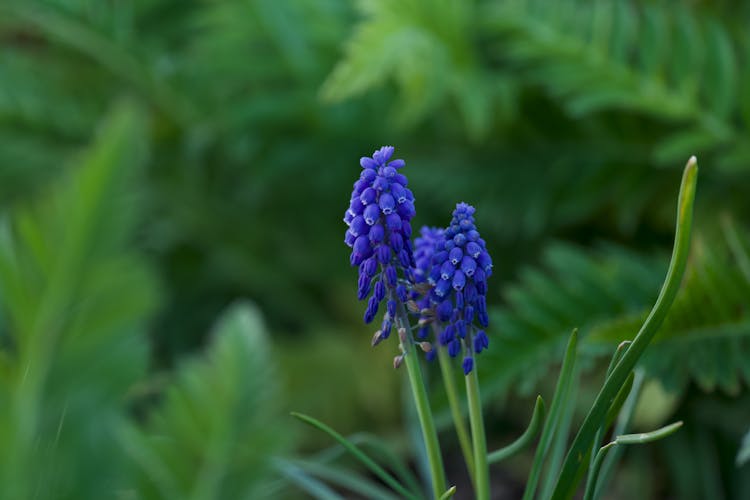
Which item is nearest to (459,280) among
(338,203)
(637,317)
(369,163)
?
(369,163)

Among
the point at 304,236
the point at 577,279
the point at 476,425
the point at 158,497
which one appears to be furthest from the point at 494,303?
the point at 158,497

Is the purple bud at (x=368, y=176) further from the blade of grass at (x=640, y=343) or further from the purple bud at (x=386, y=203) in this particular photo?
the blade of grass at (x=640, y=343)

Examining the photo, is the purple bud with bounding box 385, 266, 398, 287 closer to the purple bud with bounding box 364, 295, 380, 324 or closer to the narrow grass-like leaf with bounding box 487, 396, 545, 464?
the purple bud with bounding box 364, 295, 380, 324

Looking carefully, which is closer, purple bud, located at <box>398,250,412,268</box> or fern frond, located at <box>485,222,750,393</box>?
purple bud, located at <box>398,250,412,268</box>

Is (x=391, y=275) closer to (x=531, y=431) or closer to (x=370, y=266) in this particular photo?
(x=370, y=266)

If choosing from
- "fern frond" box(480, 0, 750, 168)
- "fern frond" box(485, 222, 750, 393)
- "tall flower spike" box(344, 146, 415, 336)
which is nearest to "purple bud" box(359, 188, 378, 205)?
"tall flower spike" box(344, 146, 415, 336)

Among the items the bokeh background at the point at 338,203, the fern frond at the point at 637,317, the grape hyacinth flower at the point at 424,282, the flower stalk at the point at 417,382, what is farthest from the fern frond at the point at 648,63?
the flower stalk at the point at 417,382
